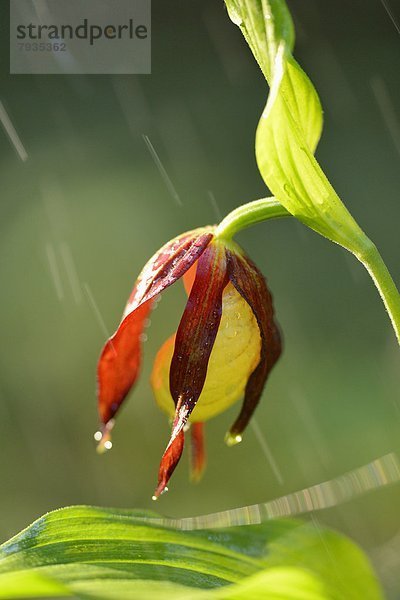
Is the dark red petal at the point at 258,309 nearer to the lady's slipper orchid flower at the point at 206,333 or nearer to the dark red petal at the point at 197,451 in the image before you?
the lady's slipper orchid flower at the point at 206,333

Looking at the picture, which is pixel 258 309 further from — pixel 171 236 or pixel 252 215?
pixel 171 236

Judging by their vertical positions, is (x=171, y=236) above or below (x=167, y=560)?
above

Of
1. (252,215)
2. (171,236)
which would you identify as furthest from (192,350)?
(171,236)

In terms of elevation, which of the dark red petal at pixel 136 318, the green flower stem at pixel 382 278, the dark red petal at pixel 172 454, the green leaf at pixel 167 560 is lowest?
the green leaf at pixel 167 560

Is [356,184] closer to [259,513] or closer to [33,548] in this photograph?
[259,513]

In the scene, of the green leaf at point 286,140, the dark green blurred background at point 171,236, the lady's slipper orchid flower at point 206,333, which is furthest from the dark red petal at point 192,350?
the dark green blurred background at point 171,236

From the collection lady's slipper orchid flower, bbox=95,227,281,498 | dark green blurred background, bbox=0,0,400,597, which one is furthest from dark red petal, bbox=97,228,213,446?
dark green blurred background, bbox=0,0,400,597

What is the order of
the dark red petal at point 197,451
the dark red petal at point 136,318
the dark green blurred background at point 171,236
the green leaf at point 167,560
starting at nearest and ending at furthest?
the green leaf at point 167,560 < the dark red petal at point 136,318 < the dark red petal at point 197,451 < the dark green blurred background at point 171,236
